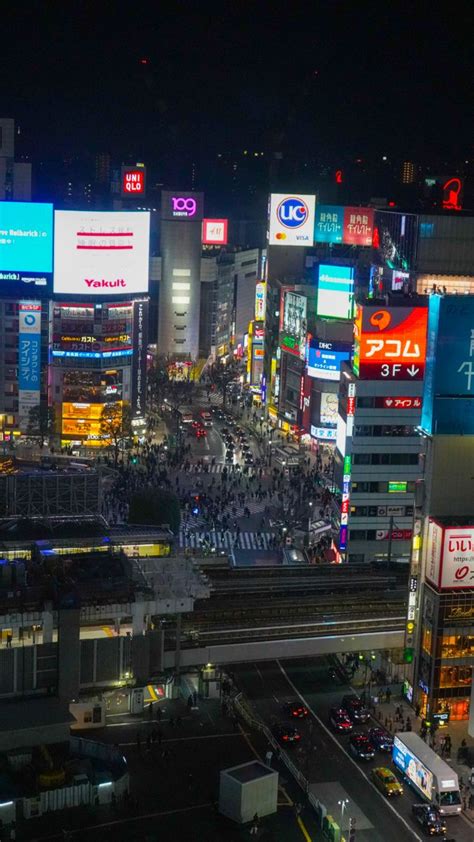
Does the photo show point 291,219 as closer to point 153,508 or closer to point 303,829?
point 153,508

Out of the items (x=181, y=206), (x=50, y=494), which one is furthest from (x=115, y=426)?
(x=181, y=206)

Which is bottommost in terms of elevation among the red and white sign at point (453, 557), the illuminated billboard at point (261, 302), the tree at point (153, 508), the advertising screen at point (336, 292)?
the tree at point (153, 508)

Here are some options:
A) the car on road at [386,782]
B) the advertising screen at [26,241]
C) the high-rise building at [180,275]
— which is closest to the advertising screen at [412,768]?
the car on road at [386,782]

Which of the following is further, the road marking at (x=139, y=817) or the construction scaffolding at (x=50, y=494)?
the construction scaffolding at (x=50, y=494)

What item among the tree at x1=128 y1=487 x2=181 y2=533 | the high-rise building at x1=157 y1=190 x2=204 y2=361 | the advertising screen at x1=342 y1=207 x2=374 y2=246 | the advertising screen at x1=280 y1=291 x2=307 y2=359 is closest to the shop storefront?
the tree at x1=128 y1=487 x2=181 y2=533

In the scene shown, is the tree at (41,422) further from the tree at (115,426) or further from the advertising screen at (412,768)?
the advertising screen at (412,768)

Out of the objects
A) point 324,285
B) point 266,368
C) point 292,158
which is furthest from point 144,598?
point 292,158

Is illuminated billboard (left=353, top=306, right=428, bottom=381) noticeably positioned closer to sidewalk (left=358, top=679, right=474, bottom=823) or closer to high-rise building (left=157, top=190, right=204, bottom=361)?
sidewalk (left=358, top=679, right=474, bottom=823)
